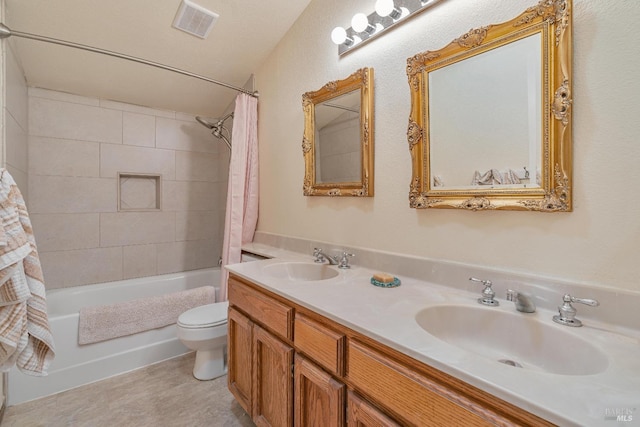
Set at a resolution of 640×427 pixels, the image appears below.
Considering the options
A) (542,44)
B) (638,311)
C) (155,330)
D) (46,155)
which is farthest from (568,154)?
(46,155)

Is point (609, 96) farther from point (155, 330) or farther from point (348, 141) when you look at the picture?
point (155, 330)

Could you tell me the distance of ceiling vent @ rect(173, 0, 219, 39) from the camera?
5.55ft

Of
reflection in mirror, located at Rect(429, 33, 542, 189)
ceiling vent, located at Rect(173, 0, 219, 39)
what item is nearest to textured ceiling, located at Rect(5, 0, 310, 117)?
ceiling vent, located at Rect(173, 0, 219, 39)

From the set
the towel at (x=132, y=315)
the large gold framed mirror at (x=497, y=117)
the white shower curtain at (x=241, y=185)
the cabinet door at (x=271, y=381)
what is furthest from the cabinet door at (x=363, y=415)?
the towel at (x=132, y=315)

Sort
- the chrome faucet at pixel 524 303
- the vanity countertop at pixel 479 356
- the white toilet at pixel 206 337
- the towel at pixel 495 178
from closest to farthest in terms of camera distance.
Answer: the vanity countertop at pixel 479 356
the chrome faucet at pixel 524 303
the towel at pixel 495 178
the white toilet at pixel 206 337

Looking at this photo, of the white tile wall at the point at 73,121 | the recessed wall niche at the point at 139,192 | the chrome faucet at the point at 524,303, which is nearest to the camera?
the chrome faucet at the point at 524,303

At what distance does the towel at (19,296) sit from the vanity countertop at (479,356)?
32.8 inches

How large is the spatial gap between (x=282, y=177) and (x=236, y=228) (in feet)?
1.82

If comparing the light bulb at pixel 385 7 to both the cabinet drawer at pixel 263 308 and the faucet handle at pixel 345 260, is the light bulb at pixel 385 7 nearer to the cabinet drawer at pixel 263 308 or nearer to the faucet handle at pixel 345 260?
the faucet handle at pixel 345 260

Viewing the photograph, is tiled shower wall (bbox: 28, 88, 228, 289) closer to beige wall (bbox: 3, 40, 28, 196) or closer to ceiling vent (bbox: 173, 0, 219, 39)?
beige wall (bbox: 3, 40, 28, 196)

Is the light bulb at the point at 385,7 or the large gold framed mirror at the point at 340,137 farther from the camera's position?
the large gold framed mirror at the point at 340,137

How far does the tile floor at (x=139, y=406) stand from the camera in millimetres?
1517

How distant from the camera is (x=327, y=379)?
93 centimetres

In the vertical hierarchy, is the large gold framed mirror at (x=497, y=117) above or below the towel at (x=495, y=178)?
above
